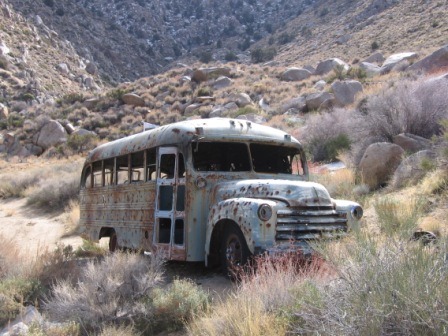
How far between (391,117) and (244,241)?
10.8 metres

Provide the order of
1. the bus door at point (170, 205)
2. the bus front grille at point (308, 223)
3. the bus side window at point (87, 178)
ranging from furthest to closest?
the bus side window at point (87, 178) < the bus door at point (170, 205) < the bus front grille at point (308, 223)

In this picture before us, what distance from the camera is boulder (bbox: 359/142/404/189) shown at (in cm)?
1337

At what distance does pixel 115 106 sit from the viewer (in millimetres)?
42469

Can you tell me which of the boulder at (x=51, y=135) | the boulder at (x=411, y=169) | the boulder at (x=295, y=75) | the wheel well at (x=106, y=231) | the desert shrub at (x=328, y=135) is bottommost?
the wheel well at (x=106, y=231)

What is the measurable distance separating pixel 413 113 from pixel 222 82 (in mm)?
28080

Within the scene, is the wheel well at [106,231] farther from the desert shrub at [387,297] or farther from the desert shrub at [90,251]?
the desert shrub at [387,297]

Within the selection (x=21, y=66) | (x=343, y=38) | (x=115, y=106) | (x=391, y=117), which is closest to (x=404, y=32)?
(x=343, y=38)

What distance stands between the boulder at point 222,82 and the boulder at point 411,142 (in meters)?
28.0

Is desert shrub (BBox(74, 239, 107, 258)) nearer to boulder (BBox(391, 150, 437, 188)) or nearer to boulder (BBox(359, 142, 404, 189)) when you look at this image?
boulder (BBox(359, 142, 404, 189))

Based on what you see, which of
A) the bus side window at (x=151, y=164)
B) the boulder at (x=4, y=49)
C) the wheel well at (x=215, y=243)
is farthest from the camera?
the boulder at (x=4, y=49)

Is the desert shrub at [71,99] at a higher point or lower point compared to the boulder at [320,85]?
higher

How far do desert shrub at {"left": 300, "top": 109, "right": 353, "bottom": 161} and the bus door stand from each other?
10213 mm

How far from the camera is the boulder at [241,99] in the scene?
1369 inches

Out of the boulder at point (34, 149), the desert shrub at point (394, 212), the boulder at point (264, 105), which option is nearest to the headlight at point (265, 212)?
the desert shrub at point (394, 212)
